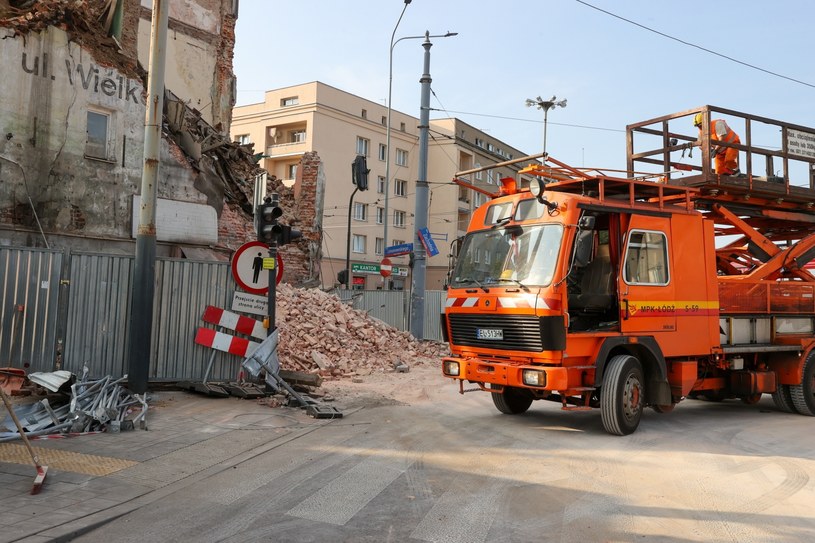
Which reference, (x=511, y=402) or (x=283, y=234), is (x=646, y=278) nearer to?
(x=511, y=402)

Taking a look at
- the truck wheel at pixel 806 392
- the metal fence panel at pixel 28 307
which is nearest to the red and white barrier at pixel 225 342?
the metal fence panel at pixel 28 307

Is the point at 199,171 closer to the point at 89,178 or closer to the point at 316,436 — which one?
the point at 89,178

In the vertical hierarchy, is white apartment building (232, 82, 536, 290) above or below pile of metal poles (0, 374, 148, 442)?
above

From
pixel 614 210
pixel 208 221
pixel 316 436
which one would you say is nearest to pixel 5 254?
pixel 316 436

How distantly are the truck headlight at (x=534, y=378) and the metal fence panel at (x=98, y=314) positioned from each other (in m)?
5.68

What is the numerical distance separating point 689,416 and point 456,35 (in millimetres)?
14043

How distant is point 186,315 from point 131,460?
3800 mm

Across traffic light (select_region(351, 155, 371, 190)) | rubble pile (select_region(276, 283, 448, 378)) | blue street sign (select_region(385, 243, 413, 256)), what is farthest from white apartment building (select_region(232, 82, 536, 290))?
rubble pile (select_region(276, 283, 448, 378))

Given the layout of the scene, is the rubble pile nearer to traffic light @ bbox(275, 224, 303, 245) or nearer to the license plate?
traffic light @ bbox(275, 224, 303, 245)

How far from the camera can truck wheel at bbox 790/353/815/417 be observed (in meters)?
9.88

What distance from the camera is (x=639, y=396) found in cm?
804

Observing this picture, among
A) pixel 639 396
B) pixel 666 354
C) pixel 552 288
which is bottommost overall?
pixel 639 396

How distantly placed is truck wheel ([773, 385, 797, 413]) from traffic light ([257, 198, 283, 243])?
324 inches

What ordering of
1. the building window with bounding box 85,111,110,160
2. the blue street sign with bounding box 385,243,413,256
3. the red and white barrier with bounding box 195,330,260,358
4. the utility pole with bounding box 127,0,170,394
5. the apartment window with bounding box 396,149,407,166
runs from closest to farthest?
the utility pole with bounding box 127,0,170,394
the red and white barrier with bounding box 195,330,260,358
the building window with bounding box 85,111,110,160
the blue street sign with bounding box 385,243,413,256
the apartment window with bounding box 396,149,407,166
